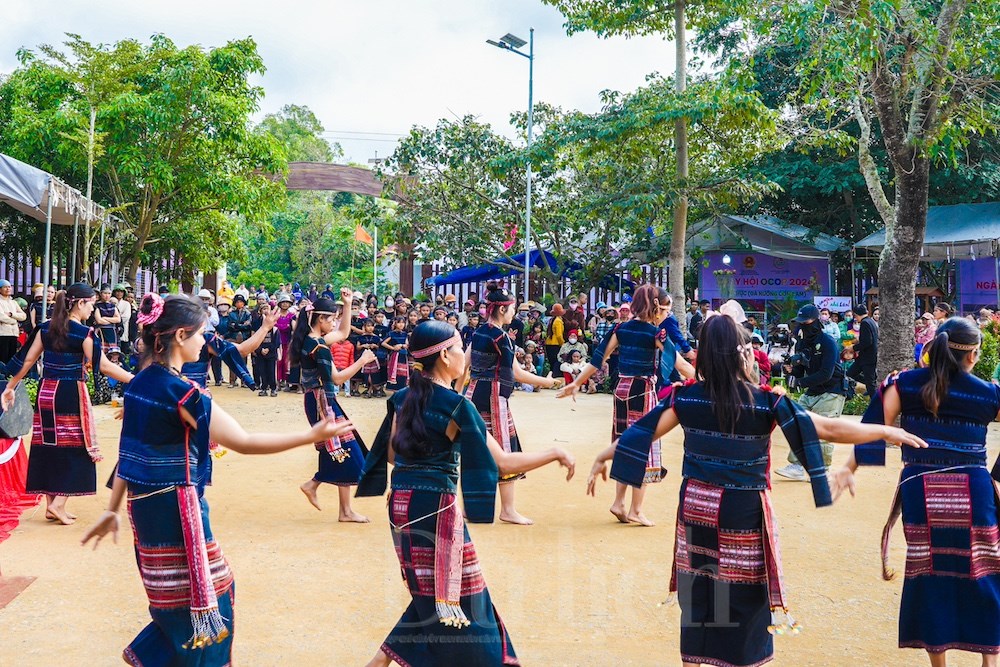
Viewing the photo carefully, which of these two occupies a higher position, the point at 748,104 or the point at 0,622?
the point at 748,104

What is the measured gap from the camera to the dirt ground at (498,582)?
172 inches

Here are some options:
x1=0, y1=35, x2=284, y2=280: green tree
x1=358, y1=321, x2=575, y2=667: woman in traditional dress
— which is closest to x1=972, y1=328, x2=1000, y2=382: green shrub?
x1=358, y1=321, x2=575, y2=667: woman in traditional dress

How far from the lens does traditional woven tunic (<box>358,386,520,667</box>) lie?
11.3 feet

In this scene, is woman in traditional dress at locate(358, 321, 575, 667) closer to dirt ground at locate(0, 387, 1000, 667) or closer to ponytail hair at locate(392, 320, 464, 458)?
ponytail hair at locate(392, 320, 464, 458)

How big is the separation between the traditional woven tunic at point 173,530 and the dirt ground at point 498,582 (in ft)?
2.78

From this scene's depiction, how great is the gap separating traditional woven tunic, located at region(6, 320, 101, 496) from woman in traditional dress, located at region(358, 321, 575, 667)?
3.75 meters

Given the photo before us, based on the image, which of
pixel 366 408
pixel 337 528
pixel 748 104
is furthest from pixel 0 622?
pixel 748 104

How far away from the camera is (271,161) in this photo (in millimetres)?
19297

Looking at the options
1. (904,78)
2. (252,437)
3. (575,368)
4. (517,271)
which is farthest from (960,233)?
(252,437)

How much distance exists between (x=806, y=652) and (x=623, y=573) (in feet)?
4.59

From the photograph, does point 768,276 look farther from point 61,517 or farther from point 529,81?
point 61,517

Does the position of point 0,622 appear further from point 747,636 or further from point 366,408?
point 366,408

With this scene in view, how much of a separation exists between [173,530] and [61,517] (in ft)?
12.4

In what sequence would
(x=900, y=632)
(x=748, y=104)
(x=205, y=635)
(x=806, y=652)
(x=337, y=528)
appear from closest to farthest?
(x=205, y=635) < (x=900, y=632) < (x=806, y=652) < (x=337, y=528) < (x=748, y=104)
